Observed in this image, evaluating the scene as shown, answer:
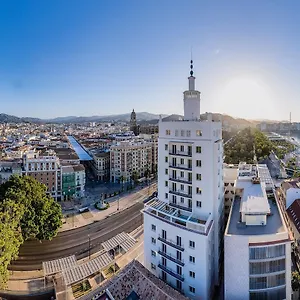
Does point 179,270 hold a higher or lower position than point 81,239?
higher

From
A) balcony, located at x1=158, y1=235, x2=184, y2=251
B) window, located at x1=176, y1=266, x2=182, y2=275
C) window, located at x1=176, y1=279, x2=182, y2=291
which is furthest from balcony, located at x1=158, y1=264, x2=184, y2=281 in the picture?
balcony, located at x1=158, y1=235, x2=184, y2=251

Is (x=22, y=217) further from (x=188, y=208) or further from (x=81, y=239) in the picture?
(x=188, y=208)

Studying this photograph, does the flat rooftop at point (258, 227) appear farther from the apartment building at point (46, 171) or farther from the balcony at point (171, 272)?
the apartment building at point (46, 171)

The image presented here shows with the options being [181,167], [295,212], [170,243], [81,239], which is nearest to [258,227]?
[170,243]

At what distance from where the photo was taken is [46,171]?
49812mm

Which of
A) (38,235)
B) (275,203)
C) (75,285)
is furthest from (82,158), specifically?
(275,203)

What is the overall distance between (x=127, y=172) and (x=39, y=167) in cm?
2023

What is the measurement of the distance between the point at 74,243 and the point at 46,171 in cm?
2053

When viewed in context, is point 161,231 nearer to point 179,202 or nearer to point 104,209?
point 179,202

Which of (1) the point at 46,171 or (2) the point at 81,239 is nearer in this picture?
(2) the point at 81,239

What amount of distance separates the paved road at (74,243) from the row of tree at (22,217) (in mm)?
1374

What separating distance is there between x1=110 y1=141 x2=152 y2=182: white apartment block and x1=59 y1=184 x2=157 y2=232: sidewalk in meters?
9.01

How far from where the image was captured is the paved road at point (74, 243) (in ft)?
97.0

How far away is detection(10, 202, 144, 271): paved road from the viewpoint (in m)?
29.6
